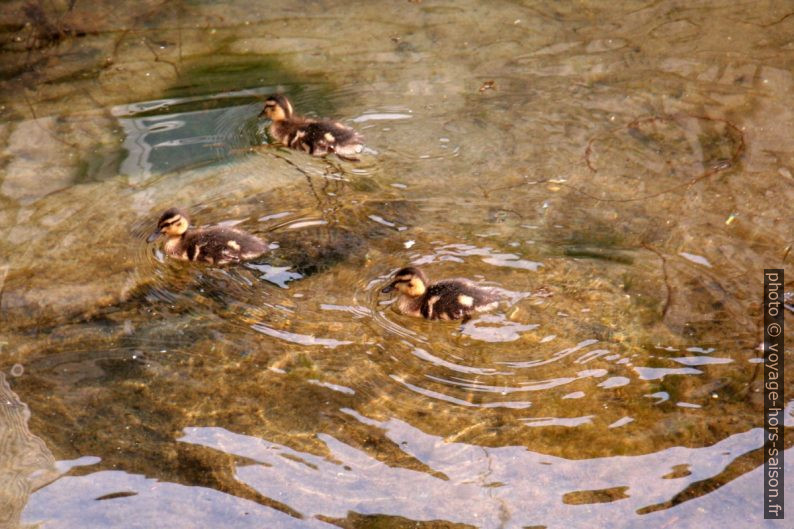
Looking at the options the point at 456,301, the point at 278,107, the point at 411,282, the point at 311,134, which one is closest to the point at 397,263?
the point at 411,282

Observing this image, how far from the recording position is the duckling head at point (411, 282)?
4.14 metres

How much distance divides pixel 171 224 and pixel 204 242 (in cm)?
20

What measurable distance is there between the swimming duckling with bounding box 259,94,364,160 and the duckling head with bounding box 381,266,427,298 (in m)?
1.23

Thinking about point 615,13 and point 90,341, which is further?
point 615,13

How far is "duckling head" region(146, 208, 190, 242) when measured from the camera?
15.0 ft

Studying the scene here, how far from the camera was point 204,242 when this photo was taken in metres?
4.51

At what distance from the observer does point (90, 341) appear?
13.4 ft

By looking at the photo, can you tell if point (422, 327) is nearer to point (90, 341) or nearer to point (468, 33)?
point (90, 341)

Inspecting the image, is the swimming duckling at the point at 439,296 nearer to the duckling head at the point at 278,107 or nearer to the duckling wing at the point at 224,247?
the duckling wing at the point at 224,247

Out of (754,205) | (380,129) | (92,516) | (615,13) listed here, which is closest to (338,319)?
(92,516)

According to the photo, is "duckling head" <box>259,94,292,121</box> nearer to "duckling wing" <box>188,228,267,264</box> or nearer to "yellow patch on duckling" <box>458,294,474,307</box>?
"duckling wing" <box>188,228,267,264</box>

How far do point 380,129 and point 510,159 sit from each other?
0.80 metres

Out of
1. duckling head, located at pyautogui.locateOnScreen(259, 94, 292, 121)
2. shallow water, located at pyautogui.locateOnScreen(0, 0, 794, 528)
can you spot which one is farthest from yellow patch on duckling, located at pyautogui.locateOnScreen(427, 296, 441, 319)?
duckling head, located at pyautogui.locateOnScreen(259, 94, 292, 121)

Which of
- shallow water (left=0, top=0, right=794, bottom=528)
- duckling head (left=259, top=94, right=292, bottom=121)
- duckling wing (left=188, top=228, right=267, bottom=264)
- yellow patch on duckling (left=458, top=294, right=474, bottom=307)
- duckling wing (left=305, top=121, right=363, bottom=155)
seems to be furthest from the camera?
duckling head (left=259, top=94, right=292, bottom=121)
